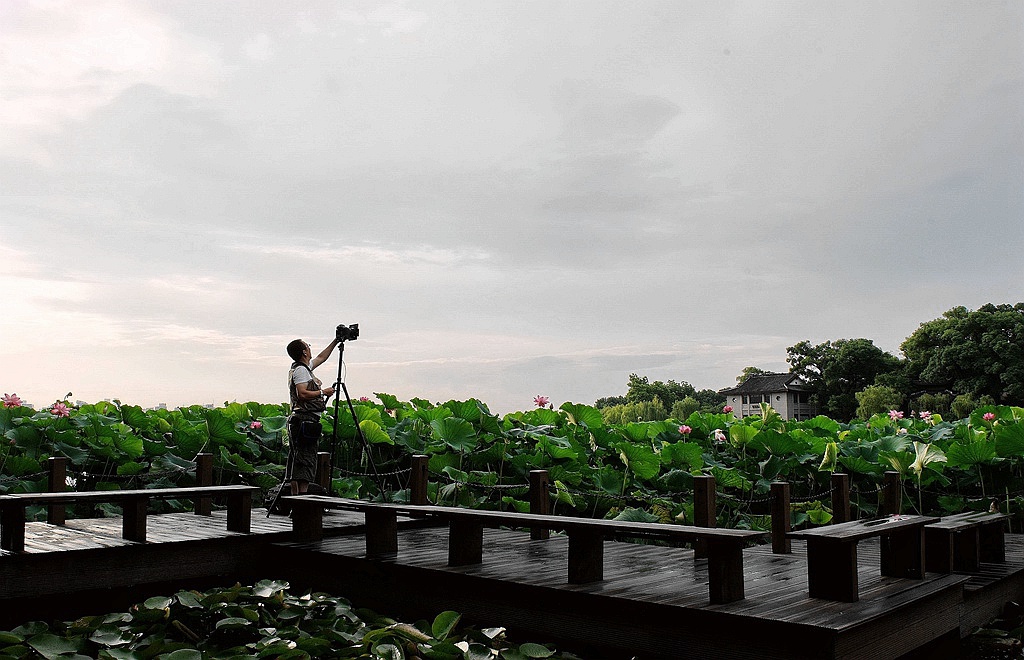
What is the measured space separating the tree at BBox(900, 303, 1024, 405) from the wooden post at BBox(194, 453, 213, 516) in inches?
1330

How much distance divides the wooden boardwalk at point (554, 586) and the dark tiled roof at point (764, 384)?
4649cm

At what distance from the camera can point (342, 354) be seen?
6.45 metres

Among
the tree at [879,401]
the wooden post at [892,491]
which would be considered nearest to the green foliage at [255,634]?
the wooden post at [892,491]

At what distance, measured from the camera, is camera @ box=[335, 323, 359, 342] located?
6.41m

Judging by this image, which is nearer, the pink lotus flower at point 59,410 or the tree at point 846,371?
the pink lotus flower at point 59,410

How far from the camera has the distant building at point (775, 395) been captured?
48.7 metres

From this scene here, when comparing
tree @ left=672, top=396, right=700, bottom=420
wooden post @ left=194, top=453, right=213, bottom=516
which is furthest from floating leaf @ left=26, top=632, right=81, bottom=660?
tree @ left=672, top=396, right=700, bottom=420

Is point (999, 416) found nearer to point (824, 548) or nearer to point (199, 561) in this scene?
point (824, 548)

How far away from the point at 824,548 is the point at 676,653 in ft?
2.70

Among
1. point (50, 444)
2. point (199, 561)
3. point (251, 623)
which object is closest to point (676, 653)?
point (251, 623)

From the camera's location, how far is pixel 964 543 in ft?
16.6

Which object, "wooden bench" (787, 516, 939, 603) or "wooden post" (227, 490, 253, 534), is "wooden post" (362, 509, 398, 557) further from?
"wooden bench" (787, 516, 939, 603)

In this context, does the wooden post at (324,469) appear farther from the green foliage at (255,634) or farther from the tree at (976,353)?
the tree at (976,353)

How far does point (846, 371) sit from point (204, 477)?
40.2 meters
